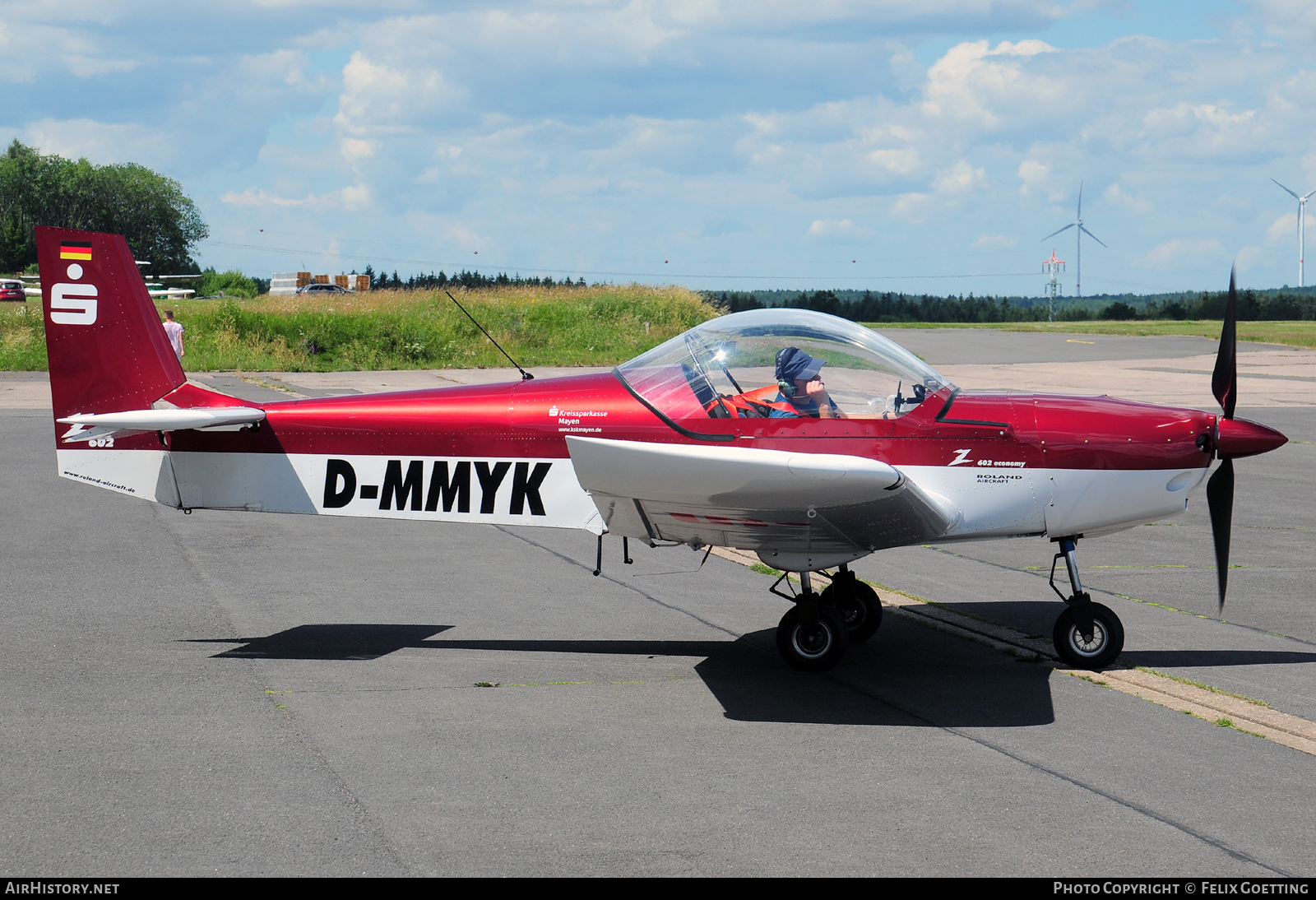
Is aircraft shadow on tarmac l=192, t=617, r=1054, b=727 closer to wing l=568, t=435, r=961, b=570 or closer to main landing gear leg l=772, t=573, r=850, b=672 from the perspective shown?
main landing gear leg l=772, t=573, r=850, b=672

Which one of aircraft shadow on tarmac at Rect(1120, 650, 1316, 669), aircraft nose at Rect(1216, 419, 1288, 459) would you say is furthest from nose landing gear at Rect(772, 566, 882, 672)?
aircraft nose at Rect(1216, 419, 1288, 459)

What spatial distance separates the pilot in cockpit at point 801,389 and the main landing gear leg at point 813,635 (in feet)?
3.21

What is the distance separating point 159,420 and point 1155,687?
6066 mm

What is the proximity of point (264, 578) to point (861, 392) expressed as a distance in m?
5.37

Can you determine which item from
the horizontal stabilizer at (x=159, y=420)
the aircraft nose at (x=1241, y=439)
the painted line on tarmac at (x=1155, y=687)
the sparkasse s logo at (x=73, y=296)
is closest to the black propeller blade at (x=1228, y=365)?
the aircraft nose at (x=1241, y=439)

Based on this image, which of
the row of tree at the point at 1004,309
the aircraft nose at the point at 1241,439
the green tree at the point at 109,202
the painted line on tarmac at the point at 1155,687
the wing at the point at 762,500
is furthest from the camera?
the green tree at the point at 109,202

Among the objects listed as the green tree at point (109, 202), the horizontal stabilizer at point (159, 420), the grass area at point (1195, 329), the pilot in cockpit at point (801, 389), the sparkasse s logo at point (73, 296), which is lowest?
the horizontal stabilizer at point (159, 420)

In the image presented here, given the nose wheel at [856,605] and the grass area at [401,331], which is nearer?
the nose wheel at [856,605]

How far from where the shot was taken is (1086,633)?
7016mm

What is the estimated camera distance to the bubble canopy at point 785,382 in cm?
687

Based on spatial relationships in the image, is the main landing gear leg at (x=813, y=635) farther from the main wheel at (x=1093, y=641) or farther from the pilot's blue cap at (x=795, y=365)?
the main wheel at (x=1093, y=641)

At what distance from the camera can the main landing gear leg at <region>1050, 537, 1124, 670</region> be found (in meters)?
6.96

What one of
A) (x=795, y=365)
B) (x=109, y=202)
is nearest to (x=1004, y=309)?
(x=109, y=202)

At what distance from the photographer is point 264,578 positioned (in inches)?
374
